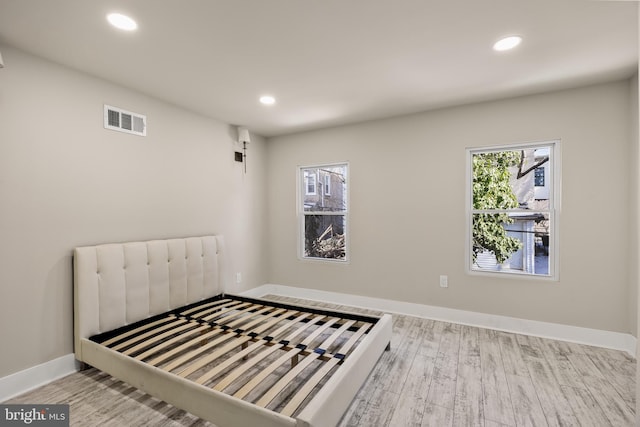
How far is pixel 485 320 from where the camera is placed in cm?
327

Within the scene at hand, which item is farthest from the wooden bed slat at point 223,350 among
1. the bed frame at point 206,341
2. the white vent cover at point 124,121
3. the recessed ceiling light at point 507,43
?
the recessed ceiling light at point 507,43

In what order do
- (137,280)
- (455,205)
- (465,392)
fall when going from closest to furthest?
(465,392)
(137,280)
(455,205)

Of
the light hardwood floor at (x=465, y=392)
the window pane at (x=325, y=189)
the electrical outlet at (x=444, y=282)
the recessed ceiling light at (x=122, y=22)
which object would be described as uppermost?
the recessed ceiling light at (x=122, y=22)

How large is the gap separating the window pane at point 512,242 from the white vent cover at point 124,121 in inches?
143

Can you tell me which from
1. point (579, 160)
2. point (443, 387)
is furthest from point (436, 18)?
point (443, 387)

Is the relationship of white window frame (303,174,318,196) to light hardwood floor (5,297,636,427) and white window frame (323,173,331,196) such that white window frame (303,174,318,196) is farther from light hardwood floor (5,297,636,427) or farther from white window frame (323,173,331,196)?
light hardwood floor (5,297,636,427)

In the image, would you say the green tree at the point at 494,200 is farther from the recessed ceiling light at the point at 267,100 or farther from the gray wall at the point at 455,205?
the recessed ceiling light at the point at 267,100

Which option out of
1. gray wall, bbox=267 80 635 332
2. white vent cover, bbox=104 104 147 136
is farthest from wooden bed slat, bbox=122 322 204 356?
gray wall, bbox=267 80 635 332

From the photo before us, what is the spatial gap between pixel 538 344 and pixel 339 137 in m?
3.19

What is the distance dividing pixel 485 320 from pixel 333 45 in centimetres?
313

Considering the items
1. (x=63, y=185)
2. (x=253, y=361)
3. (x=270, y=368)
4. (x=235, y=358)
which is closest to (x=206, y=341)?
(x=235, y=358)

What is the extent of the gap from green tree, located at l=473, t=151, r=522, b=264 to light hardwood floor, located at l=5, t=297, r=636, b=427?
0.99 meters

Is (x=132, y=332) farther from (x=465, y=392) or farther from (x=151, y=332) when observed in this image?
(x=465, y=392)

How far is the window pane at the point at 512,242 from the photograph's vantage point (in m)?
3.10
